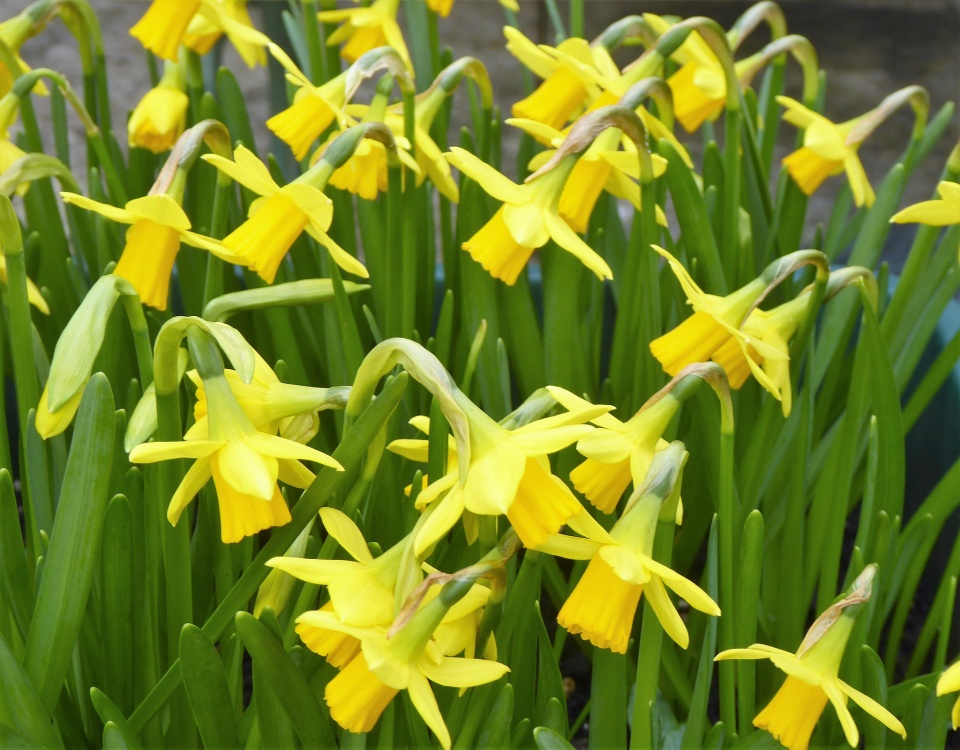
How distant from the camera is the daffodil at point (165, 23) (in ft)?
3.51

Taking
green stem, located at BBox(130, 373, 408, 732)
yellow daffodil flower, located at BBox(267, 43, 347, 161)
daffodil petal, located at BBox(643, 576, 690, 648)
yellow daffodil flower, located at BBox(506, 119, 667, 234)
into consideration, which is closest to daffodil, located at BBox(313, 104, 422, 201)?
yellow daffodil flower, located at BBox(267, 43, 347, 161)

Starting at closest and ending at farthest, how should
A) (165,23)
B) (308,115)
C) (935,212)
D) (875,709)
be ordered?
(875,709) < (935,212) < (308,115) < (165,23)

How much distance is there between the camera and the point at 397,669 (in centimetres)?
54

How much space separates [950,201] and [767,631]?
0.47 m

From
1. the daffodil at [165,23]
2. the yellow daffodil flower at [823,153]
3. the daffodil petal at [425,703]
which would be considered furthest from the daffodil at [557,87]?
the daffodil petal at [425,703]

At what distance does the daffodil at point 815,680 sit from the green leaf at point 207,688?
0.33 m

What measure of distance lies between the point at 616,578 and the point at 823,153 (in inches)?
27.3

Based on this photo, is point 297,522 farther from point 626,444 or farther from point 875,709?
point 875,709

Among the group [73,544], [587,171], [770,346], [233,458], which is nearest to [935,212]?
[770,346]

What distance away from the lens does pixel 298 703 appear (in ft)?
2.13

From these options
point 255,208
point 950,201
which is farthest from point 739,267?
point 255,208

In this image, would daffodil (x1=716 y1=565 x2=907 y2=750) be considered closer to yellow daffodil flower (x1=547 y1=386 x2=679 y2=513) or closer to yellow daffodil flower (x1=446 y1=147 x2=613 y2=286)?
yellow daffodil flower (x1=547 y1=386 x2=679 y2=513)

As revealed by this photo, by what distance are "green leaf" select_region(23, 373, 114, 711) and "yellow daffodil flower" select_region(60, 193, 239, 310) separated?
0.15m

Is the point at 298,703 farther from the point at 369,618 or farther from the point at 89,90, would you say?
the point at 89,90
